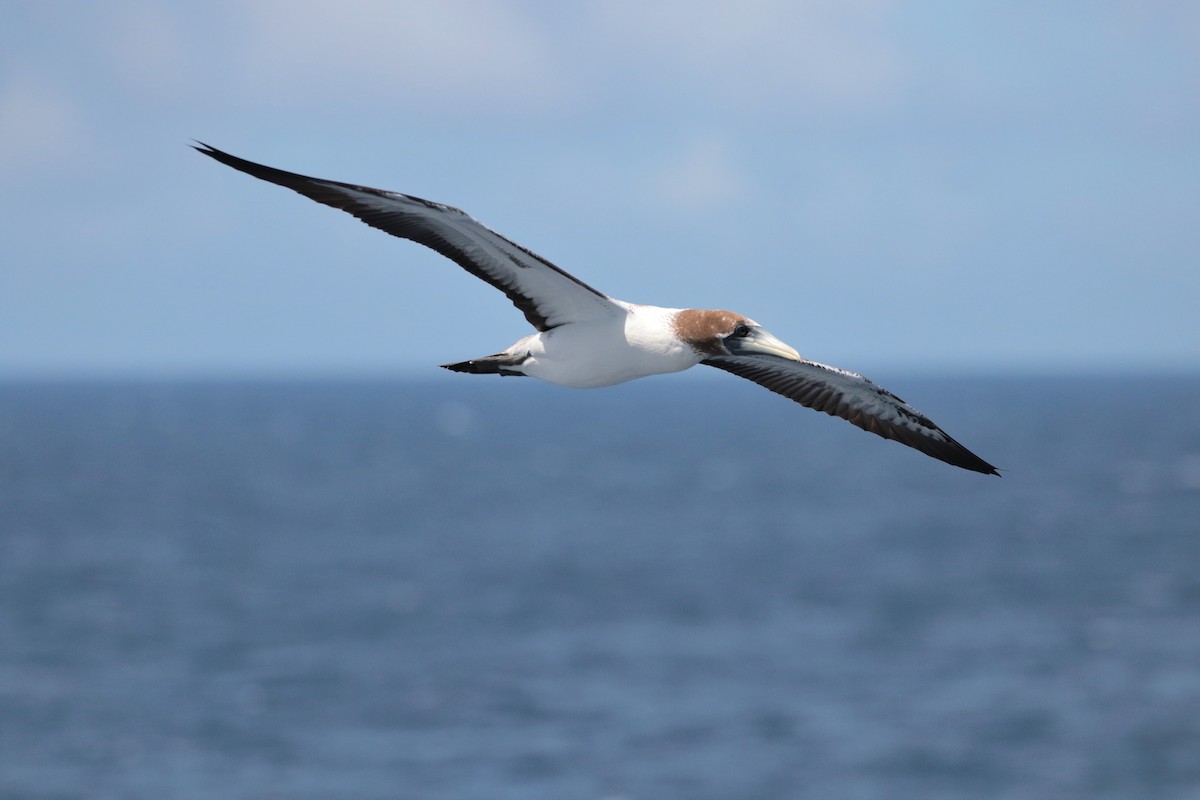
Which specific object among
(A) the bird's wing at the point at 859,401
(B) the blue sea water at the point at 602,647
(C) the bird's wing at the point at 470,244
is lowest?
(B) the blue sea water at the point at 602,647

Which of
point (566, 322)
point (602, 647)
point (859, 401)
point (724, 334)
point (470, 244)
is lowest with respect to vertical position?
point (602, 647)

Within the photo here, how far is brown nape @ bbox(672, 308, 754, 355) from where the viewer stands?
45.4 feet

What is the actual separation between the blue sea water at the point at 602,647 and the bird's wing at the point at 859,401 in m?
34.0

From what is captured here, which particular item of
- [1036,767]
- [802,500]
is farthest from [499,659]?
[802,500]

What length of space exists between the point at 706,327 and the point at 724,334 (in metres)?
0.19

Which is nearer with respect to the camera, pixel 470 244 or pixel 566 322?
pixel 470 244

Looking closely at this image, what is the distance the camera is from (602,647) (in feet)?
219

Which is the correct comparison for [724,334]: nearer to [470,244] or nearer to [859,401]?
[470,244]

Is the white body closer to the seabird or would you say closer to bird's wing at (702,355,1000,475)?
the seabird

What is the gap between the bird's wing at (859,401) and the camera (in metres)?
15.9

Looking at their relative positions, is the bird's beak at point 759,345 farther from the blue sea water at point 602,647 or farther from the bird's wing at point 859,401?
the blue sea water at point 602,647

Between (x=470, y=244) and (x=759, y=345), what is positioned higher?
(x=470, y=244)

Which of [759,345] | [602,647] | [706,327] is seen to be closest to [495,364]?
[706,327]

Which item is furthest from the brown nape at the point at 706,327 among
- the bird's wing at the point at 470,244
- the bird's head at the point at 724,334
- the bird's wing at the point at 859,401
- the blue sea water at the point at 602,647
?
the blue sea water at the point at 602,647
